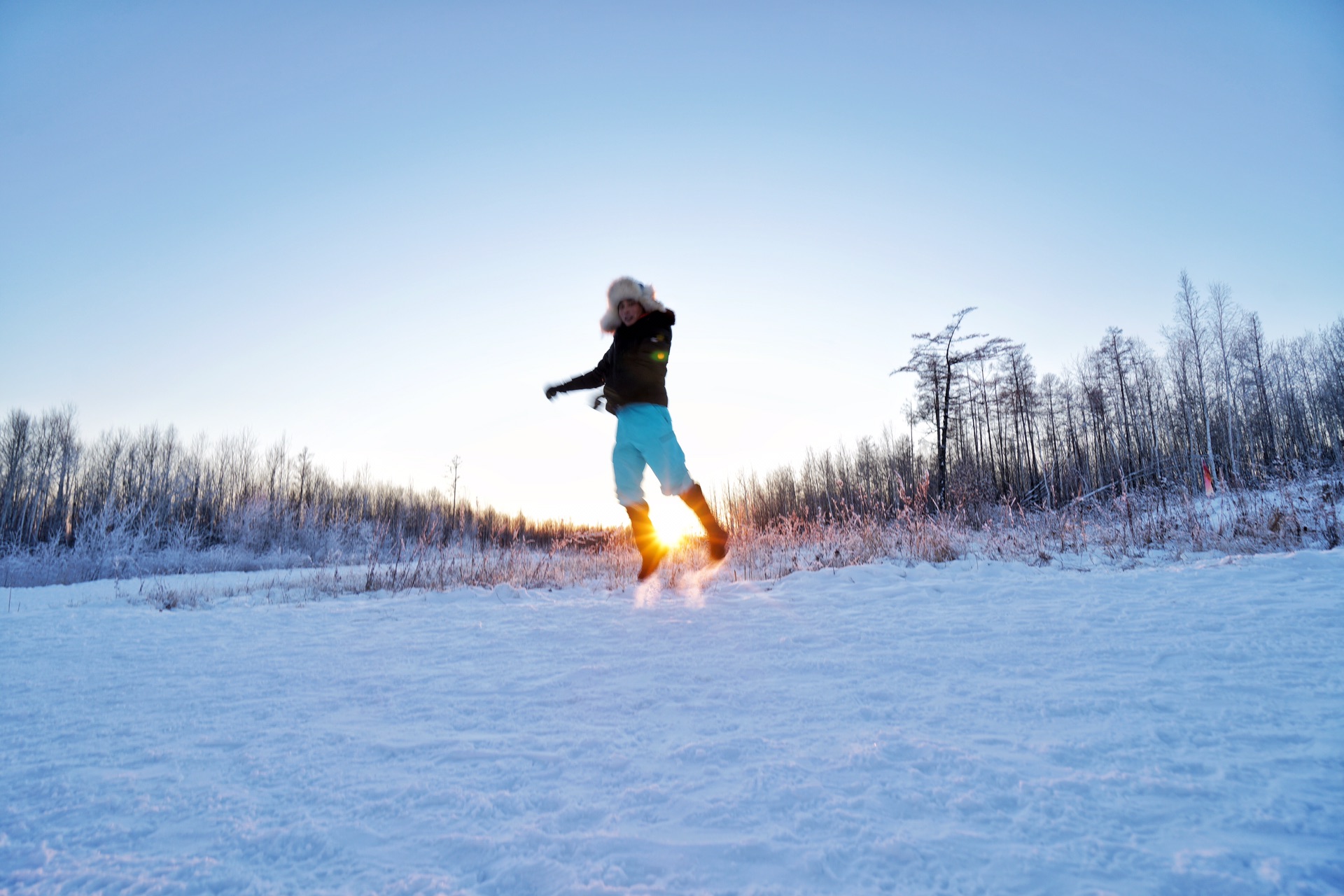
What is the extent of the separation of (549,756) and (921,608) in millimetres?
1822

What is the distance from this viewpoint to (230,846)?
907mm

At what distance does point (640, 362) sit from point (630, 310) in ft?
1.28

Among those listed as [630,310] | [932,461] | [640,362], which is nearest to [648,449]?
[640,362]

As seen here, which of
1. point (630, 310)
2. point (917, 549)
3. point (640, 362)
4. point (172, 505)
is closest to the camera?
point (640, 362)

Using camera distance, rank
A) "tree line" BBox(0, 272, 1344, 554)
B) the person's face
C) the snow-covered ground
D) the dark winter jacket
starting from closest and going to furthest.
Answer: the snow-covered ground, the dark winter jacket, the person's face, "tree line" BBox(0, 272, 1344, 554)

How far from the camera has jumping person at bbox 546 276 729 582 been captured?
3.63 metres

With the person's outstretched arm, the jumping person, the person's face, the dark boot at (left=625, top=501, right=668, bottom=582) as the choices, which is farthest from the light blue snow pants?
the person's face

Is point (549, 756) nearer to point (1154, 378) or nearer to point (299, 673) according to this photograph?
point (299, 673)

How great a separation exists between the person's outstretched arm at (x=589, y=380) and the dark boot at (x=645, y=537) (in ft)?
2.80

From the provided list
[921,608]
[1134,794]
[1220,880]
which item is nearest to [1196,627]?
[921,608]

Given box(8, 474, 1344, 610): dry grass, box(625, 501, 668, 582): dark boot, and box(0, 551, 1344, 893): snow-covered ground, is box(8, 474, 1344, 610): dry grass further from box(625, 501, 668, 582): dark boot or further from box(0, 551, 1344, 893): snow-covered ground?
box(0, 551, 1344, 893): snow-covered ground

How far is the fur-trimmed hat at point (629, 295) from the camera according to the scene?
12.1 ft

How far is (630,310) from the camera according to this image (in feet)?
12.3

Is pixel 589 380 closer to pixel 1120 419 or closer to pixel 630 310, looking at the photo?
pixel 630 310
